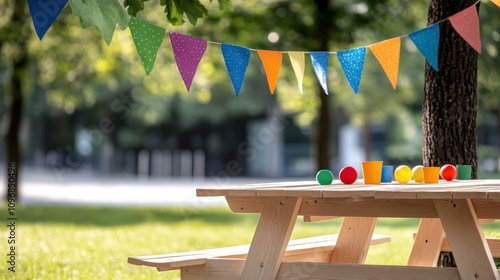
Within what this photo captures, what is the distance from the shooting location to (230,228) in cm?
1145

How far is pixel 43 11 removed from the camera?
3.55 meters

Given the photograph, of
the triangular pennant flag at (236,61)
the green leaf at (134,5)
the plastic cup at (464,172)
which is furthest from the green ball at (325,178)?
the green leaf at (134,5)

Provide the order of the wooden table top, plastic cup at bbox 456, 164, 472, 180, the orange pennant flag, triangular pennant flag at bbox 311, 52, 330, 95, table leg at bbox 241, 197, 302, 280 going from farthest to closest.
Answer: triangular pennant flag at bbox 311, 52, 330, 95 < the orange pennant flag < plastic cup at bbox 456, 164, 472, 180 < table leg at bbox 241, 197, 302, 280 < the wooden table top

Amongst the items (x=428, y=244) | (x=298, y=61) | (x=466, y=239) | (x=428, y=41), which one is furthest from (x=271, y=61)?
(x=466, y=239)

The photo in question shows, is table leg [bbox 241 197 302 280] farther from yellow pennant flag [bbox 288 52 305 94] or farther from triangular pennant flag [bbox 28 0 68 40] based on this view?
yellow pennant flag [bbox 288 52 305 94]

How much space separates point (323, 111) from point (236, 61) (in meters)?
8.10

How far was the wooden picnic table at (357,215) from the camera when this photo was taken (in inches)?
144

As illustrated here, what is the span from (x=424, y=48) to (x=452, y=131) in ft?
2.41

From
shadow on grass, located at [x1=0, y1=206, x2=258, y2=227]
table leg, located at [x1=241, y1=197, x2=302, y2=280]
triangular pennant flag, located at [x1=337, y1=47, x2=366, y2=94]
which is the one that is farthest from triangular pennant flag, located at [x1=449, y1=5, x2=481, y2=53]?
shadow on grass, located at [x1=0, y1=206, x2=258, y2=227]

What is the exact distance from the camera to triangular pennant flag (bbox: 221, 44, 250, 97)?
5031 mm

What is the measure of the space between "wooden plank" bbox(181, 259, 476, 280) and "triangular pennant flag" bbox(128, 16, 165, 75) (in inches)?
43.6

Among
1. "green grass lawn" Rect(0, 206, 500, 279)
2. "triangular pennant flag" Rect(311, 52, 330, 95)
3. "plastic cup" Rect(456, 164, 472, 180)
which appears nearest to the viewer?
"plastic cup" Rect(456, 164, 472, 180)

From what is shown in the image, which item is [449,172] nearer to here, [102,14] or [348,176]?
[348,176]

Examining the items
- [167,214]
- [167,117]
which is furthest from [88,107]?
[167,214]
